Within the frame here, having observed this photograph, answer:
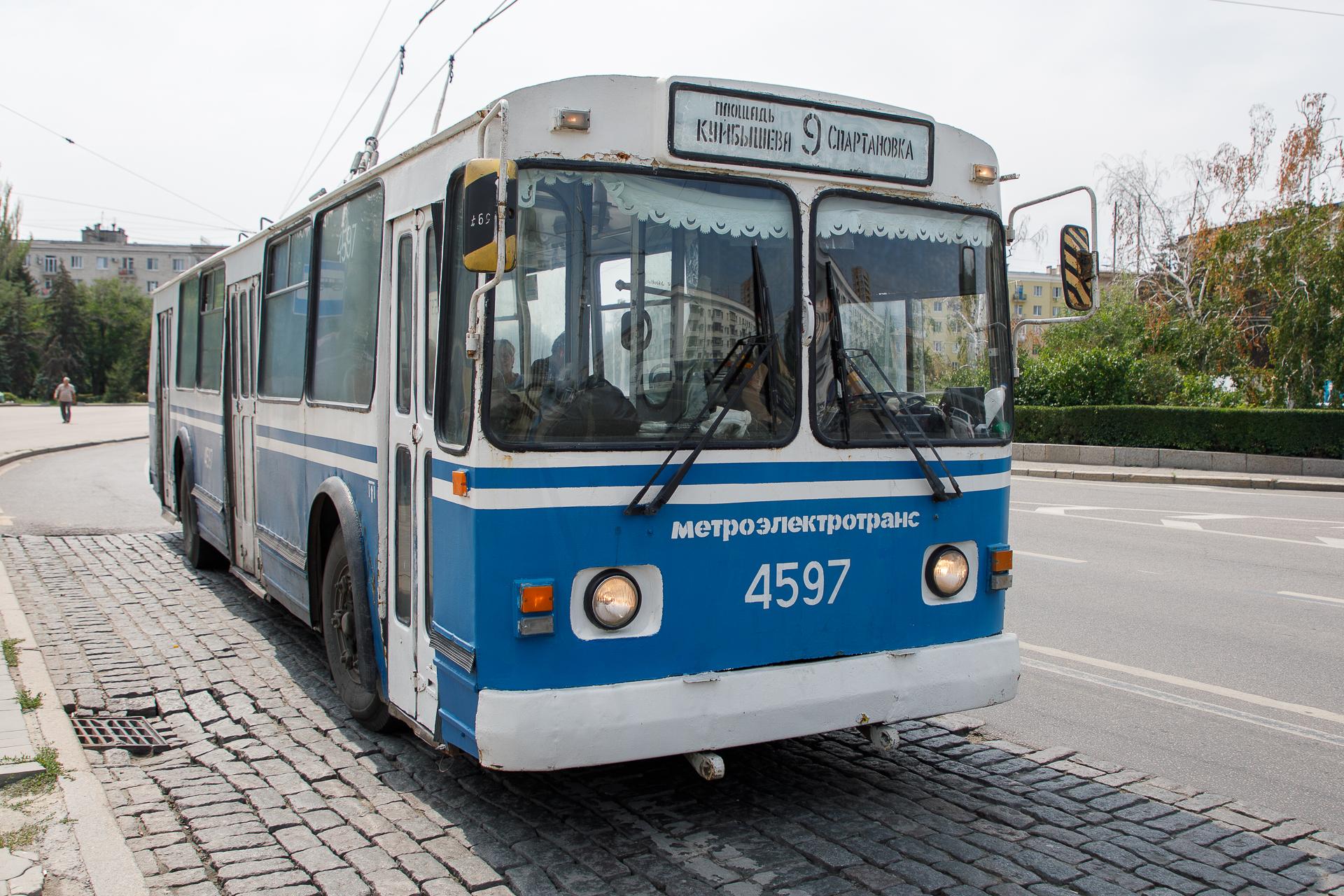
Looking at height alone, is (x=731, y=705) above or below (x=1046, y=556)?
above

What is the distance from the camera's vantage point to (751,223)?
14.5ft

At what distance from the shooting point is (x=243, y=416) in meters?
8.32

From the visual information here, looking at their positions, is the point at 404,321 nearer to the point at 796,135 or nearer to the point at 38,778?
the point at 796,135

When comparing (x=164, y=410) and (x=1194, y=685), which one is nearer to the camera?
(x=1194, y=685)

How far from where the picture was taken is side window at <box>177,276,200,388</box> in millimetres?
10398

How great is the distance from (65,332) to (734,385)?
330 feet

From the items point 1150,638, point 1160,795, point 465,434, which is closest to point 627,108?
point 465,434

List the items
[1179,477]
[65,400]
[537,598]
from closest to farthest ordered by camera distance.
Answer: [537,598]
[1179,477]
[65,400]

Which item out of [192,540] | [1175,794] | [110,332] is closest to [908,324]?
[1175,794]

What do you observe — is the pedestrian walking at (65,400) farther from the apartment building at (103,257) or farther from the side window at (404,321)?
the apartment building at (103,257)

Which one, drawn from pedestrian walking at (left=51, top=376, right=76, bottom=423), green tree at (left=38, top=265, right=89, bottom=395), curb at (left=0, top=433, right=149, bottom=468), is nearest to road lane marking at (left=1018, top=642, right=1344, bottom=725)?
curb at (left=0, top=433, right=149, bottom=468)

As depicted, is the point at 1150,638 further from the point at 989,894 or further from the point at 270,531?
the point at 270,531

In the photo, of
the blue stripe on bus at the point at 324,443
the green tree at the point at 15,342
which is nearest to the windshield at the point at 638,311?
the blue stripe on bus at the point at 324,443

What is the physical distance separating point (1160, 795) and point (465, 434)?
330cm
